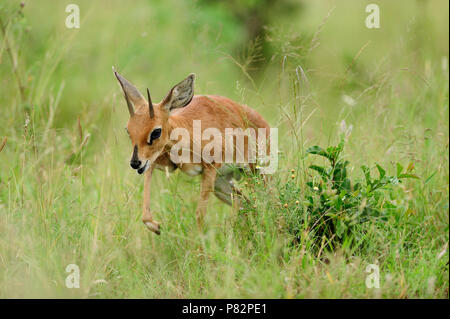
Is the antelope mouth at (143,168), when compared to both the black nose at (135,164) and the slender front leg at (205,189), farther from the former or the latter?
the slender front leg at (205,189)

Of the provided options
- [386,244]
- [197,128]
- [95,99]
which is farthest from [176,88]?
[95,99]

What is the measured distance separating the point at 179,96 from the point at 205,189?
0.75 meters

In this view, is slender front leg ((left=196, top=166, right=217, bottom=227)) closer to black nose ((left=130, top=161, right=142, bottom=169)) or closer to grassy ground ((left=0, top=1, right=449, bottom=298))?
grassy ground ((left=0, top=1, right=449, bottom=298))

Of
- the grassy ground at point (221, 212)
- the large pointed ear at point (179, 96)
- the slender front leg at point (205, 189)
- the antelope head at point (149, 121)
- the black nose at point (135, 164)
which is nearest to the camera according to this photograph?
the grassy ground at point (221, 212)

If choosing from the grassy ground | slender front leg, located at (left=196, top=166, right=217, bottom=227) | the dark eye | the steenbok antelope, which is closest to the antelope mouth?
the steenbok antelope

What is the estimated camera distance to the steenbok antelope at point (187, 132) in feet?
13.7

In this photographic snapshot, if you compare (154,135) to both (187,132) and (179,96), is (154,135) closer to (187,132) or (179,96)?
(179,96)

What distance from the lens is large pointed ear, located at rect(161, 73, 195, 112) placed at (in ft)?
14.1

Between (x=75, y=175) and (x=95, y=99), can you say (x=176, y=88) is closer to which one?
(x=75, y=175)

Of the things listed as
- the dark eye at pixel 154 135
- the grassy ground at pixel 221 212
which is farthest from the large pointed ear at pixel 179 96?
the grassy ground at pixel 221 212

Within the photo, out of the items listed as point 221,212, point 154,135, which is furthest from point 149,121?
point 221,212

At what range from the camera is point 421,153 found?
5.15m

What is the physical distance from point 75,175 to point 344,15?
7.41 m
